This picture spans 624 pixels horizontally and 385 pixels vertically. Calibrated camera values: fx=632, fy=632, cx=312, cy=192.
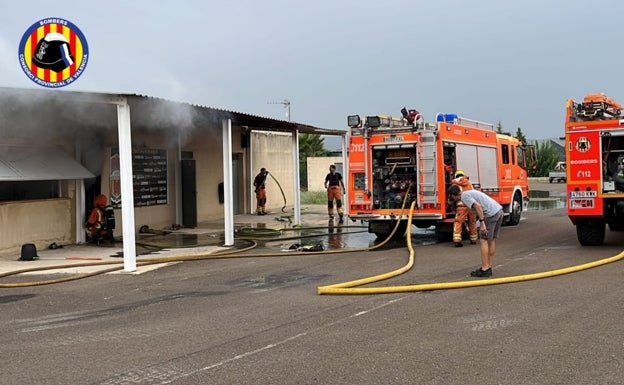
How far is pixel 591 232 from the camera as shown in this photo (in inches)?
472

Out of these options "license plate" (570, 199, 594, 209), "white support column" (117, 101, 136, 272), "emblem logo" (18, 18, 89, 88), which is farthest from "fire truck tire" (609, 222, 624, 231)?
"emblem logo" (18, 18, 89, 88)

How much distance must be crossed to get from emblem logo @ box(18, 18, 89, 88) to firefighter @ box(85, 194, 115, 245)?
3609 mm

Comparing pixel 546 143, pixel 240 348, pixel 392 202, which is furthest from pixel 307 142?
pixel 240 348

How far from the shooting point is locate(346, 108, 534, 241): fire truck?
13.5 metres

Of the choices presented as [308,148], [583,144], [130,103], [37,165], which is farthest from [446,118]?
[308,148]

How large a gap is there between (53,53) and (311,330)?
25.9 feet

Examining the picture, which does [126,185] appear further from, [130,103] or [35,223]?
[35,223]

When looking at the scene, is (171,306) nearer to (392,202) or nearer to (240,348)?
(240,348)

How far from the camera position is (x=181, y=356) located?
543 centimetres

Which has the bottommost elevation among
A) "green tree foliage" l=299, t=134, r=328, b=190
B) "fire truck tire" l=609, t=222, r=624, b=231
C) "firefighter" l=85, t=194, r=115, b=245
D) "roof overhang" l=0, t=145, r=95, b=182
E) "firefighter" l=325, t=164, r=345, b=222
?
"fire truck tire" l=609, t=222, r=624, b=231

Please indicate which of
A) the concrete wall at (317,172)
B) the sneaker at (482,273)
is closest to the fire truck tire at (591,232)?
the sneaker at (482,273)

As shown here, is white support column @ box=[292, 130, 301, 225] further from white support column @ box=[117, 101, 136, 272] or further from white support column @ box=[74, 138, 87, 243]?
white support column @ box=[117, 101, 136, 272]

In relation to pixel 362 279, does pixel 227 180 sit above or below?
above

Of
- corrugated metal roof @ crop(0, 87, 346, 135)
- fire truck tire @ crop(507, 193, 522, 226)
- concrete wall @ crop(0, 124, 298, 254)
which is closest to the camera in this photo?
corrugated metal roof @ crop(0, 87, 346, 135)
